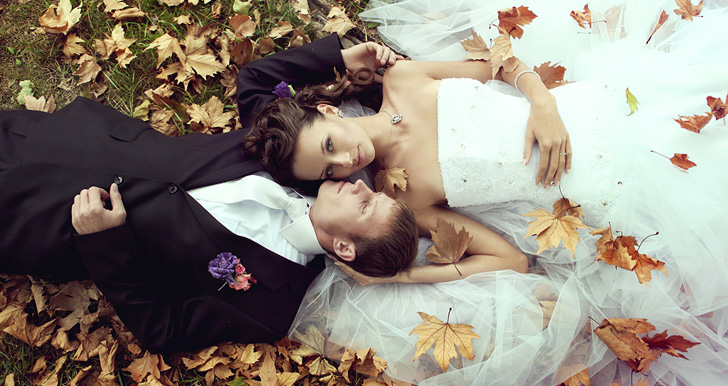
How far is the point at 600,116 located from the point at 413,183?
56.7 inches

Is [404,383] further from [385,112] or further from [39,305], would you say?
[39,305]

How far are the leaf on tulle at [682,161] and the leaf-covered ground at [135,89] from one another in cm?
256

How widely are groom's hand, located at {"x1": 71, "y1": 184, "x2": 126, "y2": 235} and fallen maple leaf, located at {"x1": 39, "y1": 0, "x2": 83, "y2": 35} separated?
80.5 inches

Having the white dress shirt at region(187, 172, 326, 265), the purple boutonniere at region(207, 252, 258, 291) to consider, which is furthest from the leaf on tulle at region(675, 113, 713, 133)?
the purple boutonniere at region(207, 252, 258, 291)

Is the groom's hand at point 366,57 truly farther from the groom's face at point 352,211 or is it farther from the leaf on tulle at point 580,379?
the leaf on tulle at point 580,379

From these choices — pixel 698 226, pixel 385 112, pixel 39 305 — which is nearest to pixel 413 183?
pixel 385 112

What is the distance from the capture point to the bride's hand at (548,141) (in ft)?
9.95

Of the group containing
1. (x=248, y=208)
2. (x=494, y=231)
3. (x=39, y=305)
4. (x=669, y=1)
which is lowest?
(x=39, y=305)

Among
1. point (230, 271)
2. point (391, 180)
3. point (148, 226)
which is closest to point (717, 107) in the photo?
point (391, 180)

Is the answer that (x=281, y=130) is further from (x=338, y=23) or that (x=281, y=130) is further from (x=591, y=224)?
(x=591, y=224)

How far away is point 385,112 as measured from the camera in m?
3.44

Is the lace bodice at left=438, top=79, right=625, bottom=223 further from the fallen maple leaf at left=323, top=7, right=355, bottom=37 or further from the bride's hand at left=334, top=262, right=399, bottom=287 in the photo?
the fallen maple leaf at left=323, top=7, right=355, bottom=37

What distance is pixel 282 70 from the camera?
3564 mm

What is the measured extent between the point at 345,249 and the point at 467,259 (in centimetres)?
98
